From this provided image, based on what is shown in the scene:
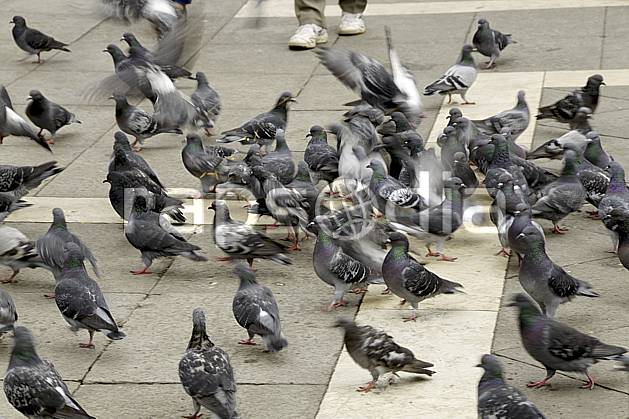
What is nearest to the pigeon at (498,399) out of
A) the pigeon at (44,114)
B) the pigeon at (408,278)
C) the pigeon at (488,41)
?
A: the pigeon at (408,278)

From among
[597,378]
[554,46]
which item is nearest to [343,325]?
[597,378]

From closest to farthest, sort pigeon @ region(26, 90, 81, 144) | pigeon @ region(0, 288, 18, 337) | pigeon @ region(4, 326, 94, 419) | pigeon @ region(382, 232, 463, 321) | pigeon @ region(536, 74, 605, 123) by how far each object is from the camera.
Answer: pigeon @ region(4, 326, 94, 419), pigeon @ region(0, 288, 18, 337), pigeon @ region(382, 232, 463, 321), pigeon @ region(536, 74, 605, 123), pigeon @ region(26, 90, 81, 144)

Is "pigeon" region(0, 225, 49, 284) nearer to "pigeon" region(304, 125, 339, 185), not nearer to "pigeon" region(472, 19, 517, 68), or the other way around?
"pigeon" region(304, 125, 339, 185)

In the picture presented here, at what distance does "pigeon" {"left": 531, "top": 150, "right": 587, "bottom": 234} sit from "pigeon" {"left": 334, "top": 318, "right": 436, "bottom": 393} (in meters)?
2.36

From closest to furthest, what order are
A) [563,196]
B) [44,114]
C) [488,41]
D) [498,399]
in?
1. [498,399]
2. [563,196]
3. [44,114]
4. [488,41]

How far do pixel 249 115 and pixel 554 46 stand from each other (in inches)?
163

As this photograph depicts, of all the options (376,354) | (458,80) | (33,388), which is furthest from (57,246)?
(458,80)

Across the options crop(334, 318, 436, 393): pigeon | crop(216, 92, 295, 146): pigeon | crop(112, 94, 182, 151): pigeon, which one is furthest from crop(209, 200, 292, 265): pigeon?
crop(112, 94, 182, 151): pigeon

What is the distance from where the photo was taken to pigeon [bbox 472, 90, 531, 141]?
33.8 feet

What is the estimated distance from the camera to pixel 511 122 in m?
10.3

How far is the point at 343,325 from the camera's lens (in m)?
6.64

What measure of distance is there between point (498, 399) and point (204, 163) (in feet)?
15.4

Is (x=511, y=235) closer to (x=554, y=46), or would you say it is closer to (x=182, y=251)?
(x=182, y=251)

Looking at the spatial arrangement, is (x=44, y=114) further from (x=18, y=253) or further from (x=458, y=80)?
(x=458, y=80)
